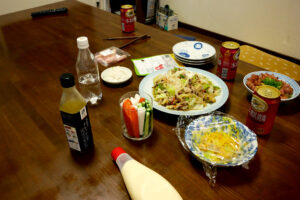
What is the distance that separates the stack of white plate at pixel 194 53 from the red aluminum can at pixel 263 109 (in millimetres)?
543

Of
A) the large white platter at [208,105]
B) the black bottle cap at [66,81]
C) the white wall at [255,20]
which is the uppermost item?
the black bottle cap at [66,81]

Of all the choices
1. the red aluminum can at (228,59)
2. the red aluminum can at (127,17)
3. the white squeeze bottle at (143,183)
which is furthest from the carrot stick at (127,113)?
the red aluminum can at (127,17)

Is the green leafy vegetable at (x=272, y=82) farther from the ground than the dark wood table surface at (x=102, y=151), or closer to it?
farther from the ground

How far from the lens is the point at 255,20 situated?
326cm

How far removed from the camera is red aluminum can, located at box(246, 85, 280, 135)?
0.82 metres

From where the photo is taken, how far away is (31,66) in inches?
55.2

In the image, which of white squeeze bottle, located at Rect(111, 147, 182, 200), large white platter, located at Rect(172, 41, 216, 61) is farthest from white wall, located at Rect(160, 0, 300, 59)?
white squeeze bottle, located at Rect(111, 147, 182, 200)

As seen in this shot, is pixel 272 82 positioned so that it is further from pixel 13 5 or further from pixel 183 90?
pixel 13 5

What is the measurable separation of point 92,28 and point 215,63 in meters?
0.99

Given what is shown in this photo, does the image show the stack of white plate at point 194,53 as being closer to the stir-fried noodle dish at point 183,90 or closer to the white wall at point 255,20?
the stir-fried noodle dish at point 183,90

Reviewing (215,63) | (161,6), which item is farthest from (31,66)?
(161,6)

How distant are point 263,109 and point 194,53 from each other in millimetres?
722

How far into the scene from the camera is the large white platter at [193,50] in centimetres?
143

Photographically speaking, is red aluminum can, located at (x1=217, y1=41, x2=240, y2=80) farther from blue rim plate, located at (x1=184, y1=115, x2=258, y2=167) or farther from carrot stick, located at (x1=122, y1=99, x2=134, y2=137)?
carrot stick, located at (x1=122, y1=99, x2=134, y2=137)
